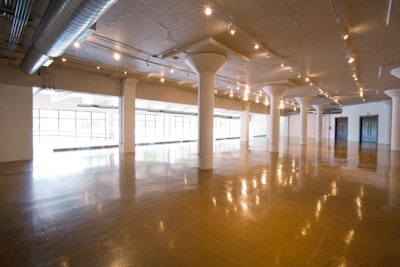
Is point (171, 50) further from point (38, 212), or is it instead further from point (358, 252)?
point (358, 252)

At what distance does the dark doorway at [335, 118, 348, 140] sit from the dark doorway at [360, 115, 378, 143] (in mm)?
2295

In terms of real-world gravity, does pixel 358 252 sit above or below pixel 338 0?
below

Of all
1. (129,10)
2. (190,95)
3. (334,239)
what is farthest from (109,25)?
(190,95)

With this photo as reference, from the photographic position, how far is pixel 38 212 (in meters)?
3.57

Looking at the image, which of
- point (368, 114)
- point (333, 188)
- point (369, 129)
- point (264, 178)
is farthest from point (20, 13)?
point (369, 129)

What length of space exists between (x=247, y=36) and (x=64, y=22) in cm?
436

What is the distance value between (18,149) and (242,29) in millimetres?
9773

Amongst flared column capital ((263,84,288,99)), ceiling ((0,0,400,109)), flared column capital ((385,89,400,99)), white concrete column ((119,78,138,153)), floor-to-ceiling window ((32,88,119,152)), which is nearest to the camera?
ceiling ((0,0,400,109))

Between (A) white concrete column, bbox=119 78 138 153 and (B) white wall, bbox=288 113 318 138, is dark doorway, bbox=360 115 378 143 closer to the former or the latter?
(B) white wall, bbox=288 113 318 138

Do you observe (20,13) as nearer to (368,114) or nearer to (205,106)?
(205,106)

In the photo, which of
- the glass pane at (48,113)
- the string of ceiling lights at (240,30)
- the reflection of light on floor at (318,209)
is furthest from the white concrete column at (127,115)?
the glass pane at (48,113)

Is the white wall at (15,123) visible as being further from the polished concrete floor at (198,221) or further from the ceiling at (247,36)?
the polished concrete floor at (198,221)

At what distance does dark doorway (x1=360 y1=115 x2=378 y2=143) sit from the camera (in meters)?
21.2

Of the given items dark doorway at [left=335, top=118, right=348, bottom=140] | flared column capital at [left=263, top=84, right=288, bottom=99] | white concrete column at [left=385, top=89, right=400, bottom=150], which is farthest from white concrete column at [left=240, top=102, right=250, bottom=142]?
dark doorway at [left=335, top=118, right=348, bottom=140]
